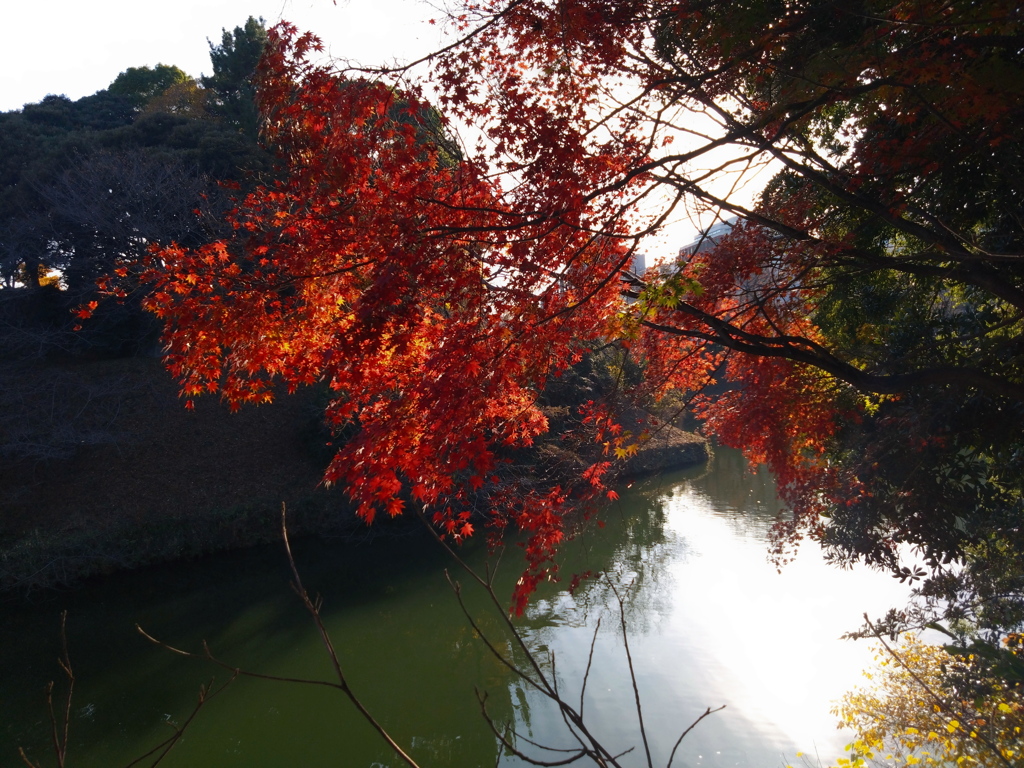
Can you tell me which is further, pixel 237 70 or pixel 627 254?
pixel 237 70

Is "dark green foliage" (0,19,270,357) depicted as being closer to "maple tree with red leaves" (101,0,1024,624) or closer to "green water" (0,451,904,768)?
"green water" (0,451,904,768)

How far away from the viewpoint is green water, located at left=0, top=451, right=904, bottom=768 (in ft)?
19.5

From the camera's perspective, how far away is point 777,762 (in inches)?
212

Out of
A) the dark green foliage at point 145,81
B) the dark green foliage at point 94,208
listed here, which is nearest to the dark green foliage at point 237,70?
the dark green foliage at point 94,208

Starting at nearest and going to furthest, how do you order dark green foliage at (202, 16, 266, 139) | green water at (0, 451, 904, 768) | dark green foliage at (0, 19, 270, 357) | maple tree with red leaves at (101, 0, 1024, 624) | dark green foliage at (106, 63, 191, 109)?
maple tree with red leaves at (101, 0, 1024, 624) → green water at (0, 451, 904, 768) → dark green foliage at (0, 19, 270, 357) → dark green foliage at (202, 16, 266, 139) → dark green foliage at (106, 63, 191, 109)

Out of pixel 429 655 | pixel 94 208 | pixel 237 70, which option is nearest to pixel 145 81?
pixel 237 70

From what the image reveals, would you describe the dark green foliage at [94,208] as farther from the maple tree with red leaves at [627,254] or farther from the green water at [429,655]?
the maple tree with red leaves at [627,254]

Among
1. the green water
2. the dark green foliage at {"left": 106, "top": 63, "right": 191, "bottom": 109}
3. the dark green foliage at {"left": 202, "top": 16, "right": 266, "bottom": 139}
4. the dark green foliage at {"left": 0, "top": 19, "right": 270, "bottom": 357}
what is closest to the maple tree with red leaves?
the green water

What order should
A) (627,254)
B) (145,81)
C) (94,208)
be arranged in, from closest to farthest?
1. (627,254)
2. (94,208)
3. (145,81)

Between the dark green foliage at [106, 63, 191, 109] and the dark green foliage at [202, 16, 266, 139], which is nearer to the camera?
the dark green foliage at [202, 16, 266, 139]

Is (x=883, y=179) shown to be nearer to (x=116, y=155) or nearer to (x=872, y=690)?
(x=872, y=690)

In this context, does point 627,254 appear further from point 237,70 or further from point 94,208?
point 237,70

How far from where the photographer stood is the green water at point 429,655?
5.95 m

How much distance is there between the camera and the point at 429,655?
7848 mm
